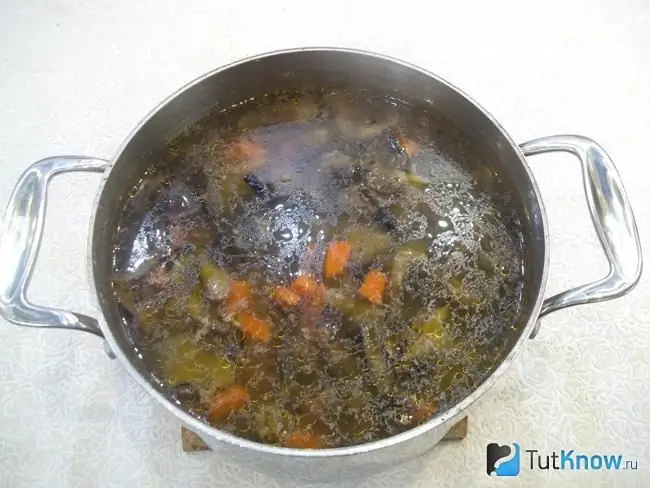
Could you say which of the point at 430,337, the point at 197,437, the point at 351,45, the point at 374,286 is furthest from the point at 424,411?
the point at 351,45

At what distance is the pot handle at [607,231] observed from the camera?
1085mm

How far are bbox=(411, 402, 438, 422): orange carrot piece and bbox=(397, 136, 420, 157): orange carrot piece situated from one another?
1.67 feet

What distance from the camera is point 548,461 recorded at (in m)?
1.35

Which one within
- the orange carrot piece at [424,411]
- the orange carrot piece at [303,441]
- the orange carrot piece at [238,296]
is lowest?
the orange carrot piece at [303,441]

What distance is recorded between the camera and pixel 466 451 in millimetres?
1356

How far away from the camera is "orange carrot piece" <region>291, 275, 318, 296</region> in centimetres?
119

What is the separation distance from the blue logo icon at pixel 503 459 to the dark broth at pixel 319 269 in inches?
12.1

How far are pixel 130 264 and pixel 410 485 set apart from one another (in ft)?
2.29

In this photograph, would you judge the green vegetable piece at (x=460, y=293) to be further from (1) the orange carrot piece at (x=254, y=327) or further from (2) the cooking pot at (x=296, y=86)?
(1) the orange carrot piece at (x=254, y=327)

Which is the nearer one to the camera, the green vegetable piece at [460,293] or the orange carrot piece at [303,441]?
the orange carrot piece at [303,441]

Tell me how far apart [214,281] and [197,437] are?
0.34m

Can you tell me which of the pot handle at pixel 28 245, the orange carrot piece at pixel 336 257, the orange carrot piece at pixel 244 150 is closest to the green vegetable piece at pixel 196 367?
the pot handle at pixel 28 245

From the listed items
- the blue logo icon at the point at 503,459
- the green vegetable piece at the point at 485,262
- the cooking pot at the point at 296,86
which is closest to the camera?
the cooking pot at the point at 296,86

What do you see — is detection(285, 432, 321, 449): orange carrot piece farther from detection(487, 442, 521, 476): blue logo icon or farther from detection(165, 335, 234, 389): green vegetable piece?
detection(487, 442, 521, 476): blue logo icon
